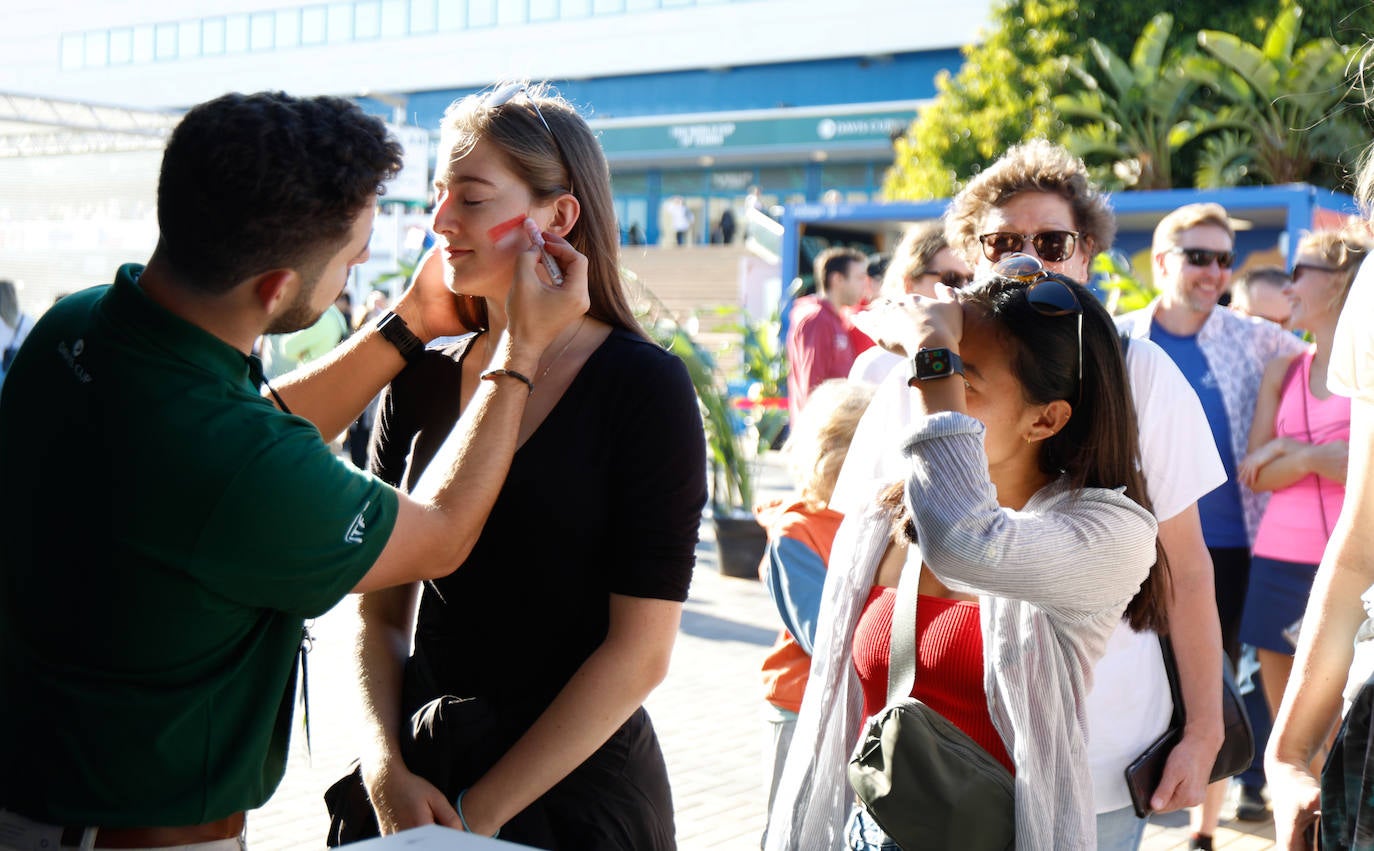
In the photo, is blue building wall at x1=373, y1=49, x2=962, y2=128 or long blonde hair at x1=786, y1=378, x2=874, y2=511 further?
blue building wall at x1=373, y1=49, x2=962, y2=128

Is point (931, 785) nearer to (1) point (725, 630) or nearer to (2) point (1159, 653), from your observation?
(2) point (1159, 653)

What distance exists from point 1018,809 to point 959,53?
133 ft

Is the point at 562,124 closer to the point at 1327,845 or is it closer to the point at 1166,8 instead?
the point at 1327,845

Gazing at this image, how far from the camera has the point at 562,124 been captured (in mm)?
2361

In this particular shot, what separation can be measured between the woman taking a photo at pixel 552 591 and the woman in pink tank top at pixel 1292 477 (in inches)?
140

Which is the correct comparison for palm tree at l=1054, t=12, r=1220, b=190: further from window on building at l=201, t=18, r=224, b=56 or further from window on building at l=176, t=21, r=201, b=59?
window on building at l=176, t=21, r=201, b=59

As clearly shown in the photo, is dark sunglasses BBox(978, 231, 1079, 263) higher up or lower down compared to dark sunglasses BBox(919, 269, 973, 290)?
higher up

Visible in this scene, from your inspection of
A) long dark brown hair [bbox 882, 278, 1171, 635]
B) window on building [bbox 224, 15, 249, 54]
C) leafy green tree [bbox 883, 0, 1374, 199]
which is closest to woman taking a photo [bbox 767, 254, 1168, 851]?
long dark brown hair [bbox 882, 278, 1171, 635]

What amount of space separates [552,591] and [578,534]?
0.10 metres

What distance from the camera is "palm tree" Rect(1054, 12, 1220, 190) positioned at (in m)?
20.7

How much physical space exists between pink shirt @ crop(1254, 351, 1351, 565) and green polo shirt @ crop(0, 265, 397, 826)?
4.24m

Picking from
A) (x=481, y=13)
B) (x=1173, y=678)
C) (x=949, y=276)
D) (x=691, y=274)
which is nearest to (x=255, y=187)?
(x=1173, y=678)

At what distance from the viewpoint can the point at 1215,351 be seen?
527cm

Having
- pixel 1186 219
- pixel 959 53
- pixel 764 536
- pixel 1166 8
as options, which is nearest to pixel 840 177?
pixel 959 53
